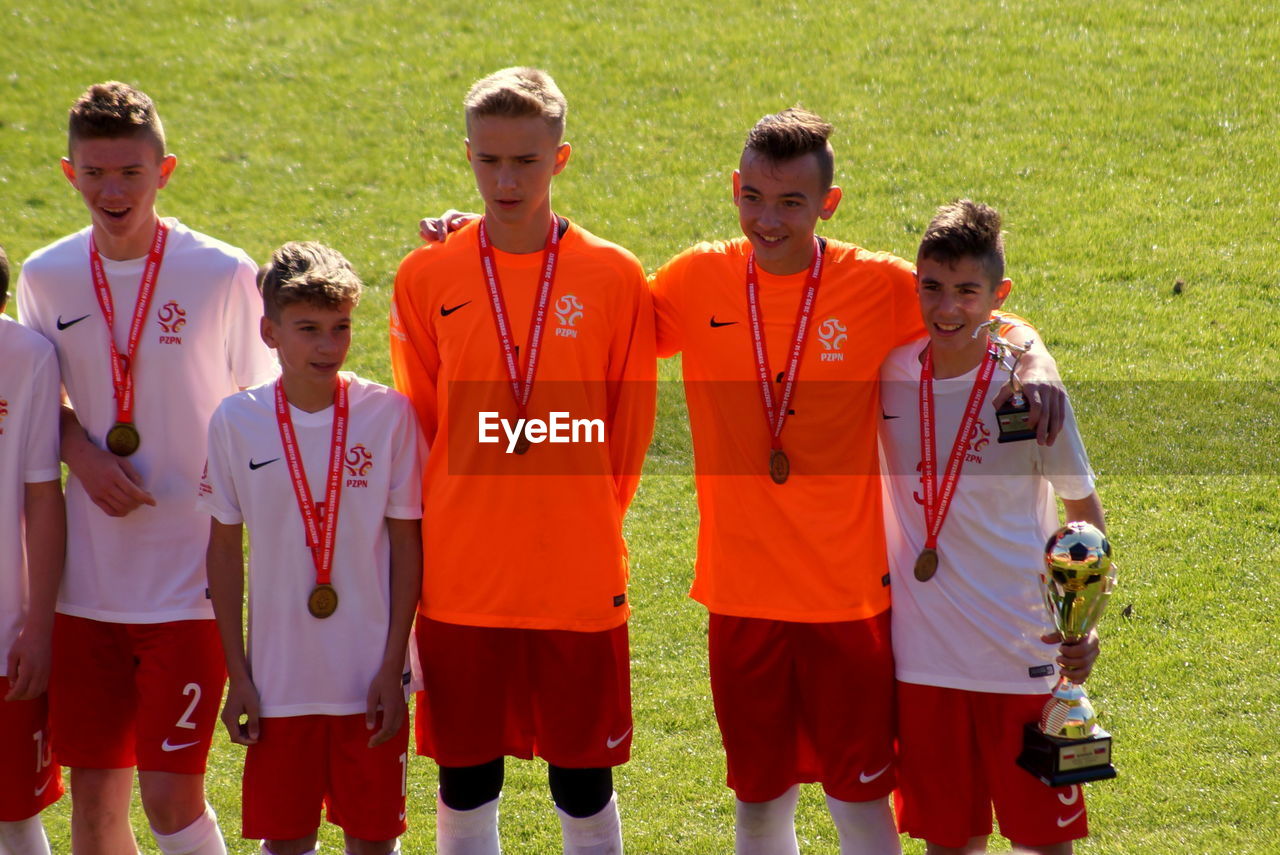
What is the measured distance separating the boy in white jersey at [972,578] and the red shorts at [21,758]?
2432 millimetres

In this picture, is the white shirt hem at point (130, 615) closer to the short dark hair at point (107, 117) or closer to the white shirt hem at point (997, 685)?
the short dark hair at point (107, 117)

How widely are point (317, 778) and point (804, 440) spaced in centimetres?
159

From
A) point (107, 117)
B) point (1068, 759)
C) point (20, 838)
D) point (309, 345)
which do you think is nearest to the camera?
point (1068, 759)

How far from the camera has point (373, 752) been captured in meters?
3.97

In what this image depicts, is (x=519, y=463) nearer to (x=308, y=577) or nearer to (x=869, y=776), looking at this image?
(x=308, y=577)

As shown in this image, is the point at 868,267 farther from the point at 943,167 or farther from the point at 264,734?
the point at 943,167

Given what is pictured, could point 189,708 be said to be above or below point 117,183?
below

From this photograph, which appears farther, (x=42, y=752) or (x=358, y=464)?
(x=42, y=752)

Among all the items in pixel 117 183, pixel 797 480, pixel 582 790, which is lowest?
pixel 582 790

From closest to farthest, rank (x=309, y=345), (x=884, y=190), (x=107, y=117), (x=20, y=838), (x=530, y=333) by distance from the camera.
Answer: (x=309, y=345) < (x=530, y=333) < (x=107, y=117) < (x=20, y=838) < (x=884, y=190)

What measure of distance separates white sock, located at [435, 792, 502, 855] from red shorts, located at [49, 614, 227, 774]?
2.36 ft

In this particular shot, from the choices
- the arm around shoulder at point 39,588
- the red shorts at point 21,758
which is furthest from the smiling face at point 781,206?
the red shorts at point 21,758

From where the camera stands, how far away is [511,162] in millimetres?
4008

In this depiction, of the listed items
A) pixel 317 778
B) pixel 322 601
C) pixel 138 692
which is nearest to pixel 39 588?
pixel 138 692
